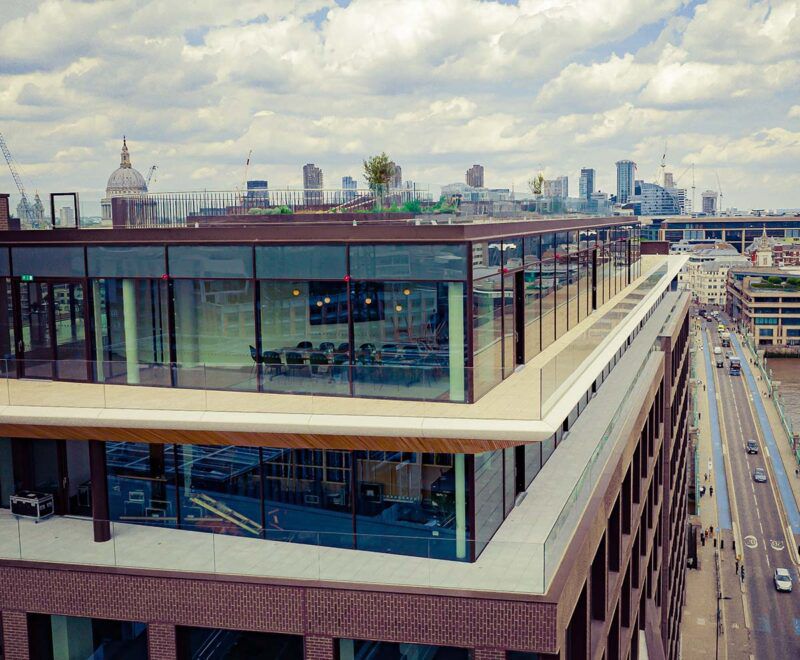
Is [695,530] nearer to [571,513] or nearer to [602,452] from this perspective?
[602,452]

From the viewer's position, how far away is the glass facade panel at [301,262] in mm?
19609

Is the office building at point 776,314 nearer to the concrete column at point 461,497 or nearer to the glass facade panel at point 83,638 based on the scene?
the concrete column at point 461,497

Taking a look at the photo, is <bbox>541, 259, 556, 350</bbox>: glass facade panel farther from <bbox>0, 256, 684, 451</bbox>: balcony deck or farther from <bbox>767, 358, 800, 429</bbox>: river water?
<bbox>767, 358, 800, 429</bbox>: river water

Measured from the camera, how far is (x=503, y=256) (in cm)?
2192

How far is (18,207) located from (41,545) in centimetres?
1123

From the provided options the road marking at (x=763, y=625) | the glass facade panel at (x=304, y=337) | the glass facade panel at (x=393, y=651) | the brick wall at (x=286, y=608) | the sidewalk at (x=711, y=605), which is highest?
the glass facade panel at (x=304, y=337)

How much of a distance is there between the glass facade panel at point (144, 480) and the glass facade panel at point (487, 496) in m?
6.88

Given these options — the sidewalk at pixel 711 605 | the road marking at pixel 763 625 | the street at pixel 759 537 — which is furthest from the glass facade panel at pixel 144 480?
the road marking at pixel 763 625

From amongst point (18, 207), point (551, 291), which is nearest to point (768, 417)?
point (551, 291)

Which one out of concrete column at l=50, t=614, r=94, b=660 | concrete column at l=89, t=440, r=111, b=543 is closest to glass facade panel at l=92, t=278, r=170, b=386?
concrete column at l=89, t=440, r=111, b=543

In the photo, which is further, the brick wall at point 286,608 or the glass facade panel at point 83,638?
the glass facade panel at point 83,638

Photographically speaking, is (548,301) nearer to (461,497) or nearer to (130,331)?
(461,497)

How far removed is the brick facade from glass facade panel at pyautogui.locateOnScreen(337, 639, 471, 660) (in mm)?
6664

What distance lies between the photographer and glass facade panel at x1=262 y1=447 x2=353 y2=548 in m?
18.5
